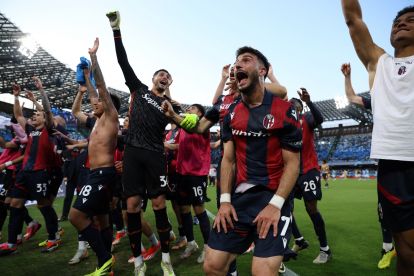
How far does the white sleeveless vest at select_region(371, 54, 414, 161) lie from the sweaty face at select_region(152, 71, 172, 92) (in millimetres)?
3083

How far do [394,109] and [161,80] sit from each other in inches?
130

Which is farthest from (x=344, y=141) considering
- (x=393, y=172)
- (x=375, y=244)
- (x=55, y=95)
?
(x=393, y=172)

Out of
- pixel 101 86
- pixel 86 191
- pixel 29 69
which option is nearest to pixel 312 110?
pixel 101 86

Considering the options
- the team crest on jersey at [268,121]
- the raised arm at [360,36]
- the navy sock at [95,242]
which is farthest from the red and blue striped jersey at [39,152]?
Answer: the raised arm at [360,36]

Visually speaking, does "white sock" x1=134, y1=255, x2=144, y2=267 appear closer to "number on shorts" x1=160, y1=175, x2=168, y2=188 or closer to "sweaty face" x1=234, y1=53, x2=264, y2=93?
"number on shorts" x1=160, y1=175, x2=168, y2=188

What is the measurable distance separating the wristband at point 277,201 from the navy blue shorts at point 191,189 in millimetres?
3154

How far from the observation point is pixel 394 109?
2.41 m

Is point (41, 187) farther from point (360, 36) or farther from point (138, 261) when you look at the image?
point (360, 36)

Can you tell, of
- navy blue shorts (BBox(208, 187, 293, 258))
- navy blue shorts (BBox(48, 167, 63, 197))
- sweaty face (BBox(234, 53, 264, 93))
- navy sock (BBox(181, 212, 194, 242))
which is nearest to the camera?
navy blue shorts (BBox(208, 187, 293, 258))

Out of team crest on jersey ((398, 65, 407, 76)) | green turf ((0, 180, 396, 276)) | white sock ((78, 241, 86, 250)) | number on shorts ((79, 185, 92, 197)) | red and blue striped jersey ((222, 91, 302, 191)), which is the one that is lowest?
green turf ((0, 180, 396, 276))

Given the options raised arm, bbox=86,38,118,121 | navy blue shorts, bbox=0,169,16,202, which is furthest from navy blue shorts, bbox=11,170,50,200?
raised arm, bbox=86,38,118,121

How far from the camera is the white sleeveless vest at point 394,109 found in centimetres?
232

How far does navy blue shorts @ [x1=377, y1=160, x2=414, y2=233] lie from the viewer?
2289 mm

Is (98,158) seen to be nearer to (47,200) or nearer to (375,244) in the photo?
(47,200)
